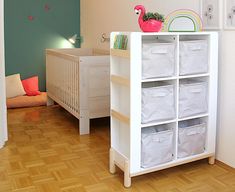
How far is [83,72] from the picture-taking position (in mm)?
3516

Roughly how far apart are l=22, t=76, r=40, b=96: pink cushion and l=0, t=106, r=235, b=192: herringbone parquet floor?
1465 millimetres

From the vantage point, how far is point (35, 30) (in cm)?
534

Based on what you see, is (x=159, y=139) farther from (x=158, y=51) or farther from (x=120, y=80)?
(x=158, y=51)

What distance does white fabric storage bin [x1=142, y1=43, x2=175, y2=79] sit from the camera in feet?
7.55

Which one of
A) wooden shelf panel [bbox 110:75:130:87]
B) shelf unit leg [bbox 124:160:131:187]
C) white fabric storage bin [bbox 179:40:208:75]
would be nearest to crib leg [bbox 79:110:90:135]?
wooden shelf panel [bbox 110:75:130:87]

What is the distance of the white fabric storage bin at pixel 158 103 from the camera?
2.34m

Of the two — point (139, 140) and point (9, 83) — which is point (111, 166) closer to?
point (139, 140)

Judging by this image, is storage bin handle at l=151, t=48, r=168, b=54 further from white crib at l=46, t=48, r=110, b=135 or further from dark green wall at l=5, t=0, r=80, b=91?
dark green wall at l=5, t=0, r=80, b=91

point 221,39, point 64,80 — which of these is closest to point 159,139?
point 221,39

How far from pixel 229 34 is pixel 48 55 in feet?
9.18

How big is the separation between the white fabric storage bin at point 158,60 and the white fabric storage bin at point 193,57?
0.10 metres

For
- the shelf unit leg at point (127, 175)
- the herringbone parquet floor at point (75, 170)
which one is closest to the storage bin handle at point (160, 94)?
the shelf unit leg at point (127, 175)

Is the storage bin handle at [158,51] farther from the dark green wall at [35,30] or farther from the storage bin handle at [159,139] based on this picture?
the dark green wall at [35,30]

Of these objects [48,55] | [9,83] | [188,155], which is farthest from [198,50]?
[9,83]
